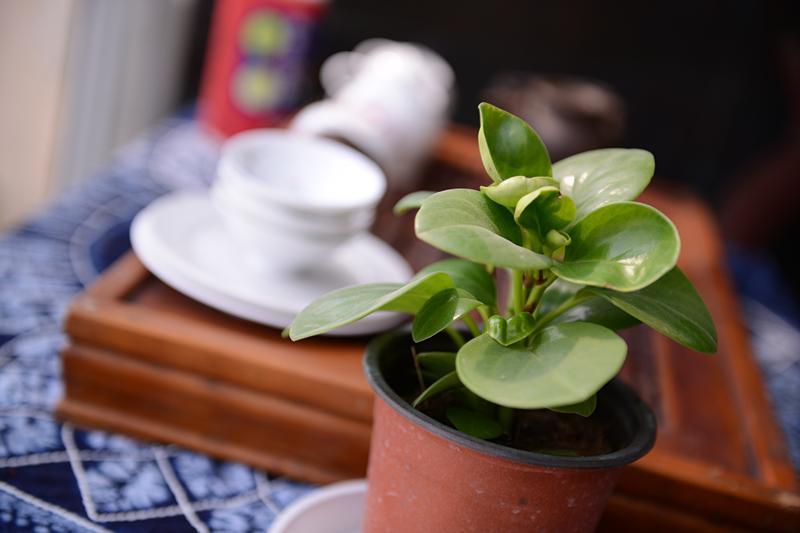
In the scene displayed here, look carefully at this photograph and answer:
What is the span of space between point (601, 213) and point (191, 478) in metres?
0.35

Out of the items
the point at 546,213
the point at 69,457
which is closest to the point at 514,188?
the point at 546,213

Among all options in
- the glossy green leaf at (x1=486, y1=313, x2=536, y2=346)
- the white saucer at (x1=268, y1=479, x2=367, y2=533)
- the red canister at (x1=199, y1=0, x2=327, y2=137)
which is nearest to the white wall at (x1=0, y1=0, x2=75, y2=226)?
the red canister at (x1=199, y1=0, x2=327, y2=137)

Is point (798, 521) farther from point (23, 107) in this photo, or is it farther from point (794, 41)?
point (794, 41)

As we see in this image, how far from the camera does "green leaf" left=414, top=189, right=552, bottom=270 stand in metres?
0.34

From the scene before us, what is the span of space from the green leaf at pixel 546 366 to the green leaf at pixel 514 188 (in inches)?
2.6

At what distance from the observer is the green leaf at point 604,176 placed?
0.40m

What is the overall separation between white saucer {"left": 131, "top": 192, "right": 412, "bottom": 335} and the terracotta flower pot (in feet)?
0.59

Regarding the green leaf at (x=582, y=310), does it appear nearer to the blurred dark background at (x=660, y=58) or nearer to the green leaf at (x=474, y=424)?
the green leaf at (x=474, y=424)

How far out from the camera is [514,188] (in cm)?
→ 38

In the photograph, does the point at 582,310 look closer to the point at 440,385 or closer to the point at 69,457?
the point at 440,385

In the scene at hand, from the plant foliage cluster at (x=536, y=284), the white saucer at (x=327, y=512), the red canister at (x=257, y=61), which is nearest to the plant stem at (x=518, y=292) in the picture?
the plant foliage cluster at (x=536, y=284)

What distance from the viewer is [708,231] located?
1.18 m

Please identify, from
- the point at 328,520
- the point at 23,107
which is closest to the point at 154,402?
the point at 328,520

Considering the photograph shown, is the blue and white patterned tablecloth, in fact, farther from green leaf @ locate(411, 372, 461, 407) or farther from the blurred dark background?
the blurred dark background
